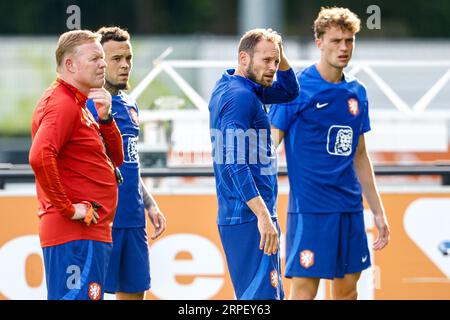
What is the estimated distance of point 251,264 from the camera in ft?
20.5

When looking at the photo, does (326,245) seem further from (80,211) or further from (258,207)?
(80,211)

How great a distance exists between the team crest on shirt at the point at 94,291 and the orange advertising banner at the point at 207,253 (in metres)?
2.02

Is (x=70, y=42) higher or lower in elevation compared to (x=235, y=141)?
higher

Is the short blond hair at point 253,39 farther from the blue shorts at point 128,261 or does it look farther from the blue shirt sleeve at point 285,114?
the blue shorts at point 128,261

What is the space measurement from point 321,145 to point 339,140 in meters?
0.11

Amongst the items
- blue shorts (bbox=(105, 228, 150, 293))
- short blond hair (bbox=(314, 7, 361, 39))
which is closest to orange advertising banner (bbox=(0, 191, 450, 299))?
blue shorts (bbox=(105, 228, 150, 293))

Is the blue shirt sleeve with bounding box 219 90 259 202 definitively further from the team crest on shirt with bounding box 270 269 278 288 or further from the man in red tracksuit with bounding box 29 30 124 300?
the man in red tracksuit with bounding box 29 30 124 300

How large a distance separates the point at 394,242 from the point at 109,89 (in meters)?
2.33

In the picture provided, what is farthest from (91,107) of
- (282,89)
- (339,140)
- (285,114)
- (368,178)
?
(368,178)

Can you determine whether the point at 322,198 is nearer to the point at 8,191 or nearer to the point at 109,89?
the point at 109,89

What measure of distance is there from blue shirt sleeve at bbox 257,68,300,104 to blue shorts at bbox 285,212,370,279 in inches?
27.9

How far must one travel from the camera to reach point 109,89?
6.65m

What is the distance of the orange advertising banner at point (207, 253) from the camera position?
25.7 ft

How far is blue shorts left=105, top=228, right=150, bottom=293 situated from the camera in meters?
6.69
